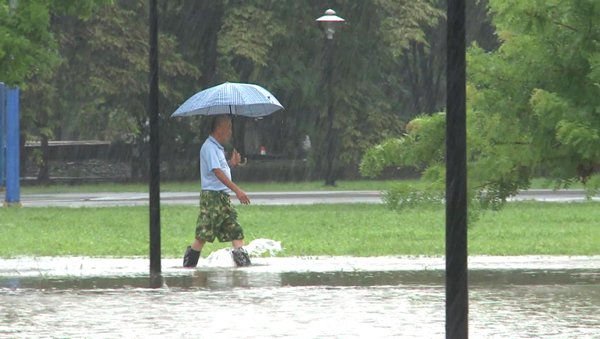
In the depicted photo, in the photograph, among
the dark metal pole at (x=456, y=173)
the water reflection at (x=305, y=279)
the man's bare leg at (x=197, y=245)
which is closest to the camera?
the dark metal pole at (x=456, y=173)

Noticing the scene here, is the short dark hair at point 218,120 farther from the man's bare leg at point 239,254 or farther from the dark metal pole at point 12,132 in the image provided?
the dark metal pole at point 12,132

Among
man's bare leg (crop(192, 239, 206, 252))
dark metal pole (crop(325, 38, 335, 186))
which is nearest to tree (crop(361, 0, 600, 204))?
man's bare leg (crop(192, 239, 206, 252))

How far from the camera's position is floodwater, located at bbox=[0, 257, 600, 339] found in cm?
947

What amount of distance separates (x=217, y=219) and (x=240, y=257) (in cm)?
57

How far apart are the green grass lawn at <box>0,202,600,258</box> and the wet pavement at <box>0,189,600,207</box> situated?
2558 mm

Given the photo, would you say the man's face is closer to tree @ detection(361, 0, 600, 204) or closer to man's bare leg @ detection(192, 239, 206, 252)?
man's bare leg @ detection(192, 239, 206, 252)

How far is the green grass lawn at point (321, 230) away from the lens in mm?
16828

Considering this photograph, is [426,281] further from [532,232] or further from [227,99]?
[532,232]

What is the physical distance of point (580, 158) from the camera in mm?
9227

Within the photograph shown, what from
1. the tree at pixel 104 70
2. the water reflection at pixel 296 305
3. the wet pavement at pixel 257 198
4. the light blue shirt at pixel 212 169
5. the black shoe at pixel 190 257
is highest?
the tree at pixel 104 70

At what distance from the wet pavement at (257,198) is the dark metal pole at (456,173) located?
71.9 ft

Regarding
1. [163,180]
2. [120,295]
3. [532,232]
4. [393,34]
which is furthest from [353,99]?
[120,295]

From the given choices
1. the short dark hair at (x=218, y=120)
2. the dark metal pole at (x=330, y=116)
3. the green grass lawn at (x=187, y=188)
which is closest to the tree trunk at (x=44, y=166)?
the green grass lawn at (x=187, y=188)

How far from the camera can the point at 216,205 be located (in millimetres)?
14125
